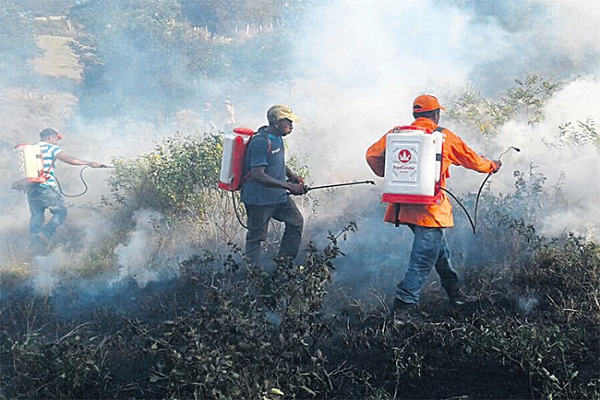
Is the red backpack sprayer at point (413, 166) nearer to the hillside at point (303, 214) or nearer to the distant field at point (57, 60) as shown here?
the hillside at point (303, 214)

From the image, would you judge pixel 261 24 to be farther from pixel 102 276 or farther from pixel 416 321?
pixel 416 321

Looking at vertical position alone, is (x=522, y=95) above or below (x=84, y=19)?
below

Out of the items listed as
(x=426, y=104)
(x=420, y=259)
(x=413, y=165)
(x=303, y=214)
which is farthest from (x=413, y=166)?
(x=303, y=214)

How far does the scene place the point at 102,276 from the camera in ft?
21.9

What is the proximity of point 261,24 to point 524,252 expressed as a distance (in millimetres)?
8428

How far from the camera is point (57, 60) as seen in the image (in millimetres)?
13227

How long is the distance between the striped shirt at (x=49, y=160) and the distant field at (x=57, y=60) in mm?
5363

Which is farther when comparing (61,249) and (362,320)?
(61,249)

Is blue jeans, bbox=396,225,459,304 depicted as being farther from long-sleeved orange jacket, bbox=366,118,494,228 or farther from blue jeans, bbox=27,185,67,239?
blue jeans, bbox=27,185,67,239

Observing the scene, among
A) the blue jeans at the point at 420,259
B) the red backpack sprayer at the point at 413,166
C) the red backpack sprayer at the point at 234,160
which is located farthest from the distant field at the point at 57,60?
the blue jeans at the point at 420,259

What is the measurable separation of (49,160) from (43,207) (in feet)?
1.77

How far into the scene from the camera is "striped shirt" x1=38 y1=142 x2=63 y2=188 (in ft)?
25.6

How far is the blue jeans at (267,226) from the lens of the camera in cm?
578

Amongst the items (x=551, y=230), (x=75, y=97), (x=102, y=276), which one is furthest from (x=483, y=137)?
(x=75, y=97)
